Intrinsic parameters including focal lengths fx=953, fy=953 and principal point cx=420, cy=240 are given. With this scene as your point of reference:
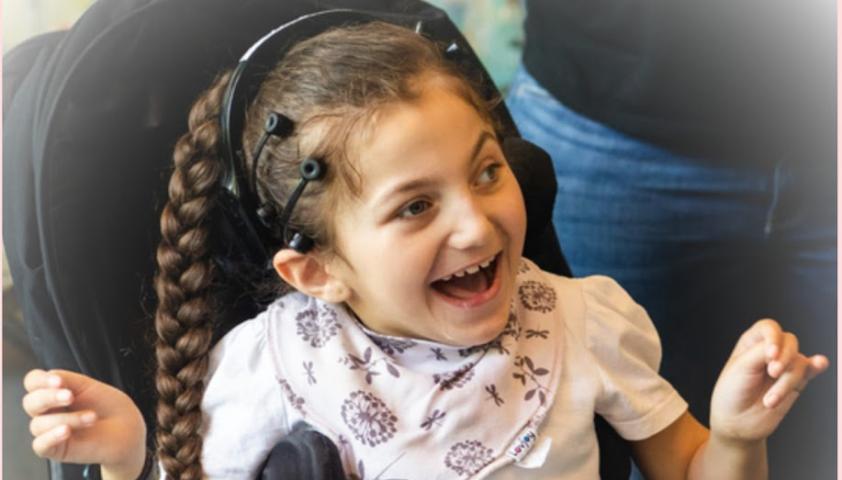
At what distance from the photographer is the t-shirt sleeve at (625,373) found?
655 millimetres

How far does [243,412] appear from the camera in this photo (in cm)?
65

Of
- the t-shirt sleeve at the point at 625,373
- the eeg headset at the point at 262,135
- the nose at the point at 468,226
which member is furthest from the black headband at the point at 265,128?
the t-shirt sleeve at the point at 625,373

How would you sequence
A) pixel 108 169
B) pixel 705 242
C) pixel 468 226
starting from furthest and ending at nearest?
1. pixel 705 242
2. pixel 108 169
3. pixel 468 226

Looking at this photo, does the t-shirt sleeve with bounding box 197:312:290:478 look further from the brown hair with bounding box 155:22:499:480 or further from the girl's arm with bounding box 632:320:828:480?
the girl's arm with bounding box 632:320:828:480

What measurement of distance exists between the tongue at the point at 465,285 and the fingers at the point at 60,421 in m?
0.24

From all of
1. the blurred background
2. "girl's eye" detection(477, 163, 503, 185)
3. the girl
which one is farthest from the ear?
the blurred background

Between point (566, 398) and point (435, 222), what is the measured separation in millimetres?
161

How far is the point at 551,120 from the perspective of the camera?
782 mm

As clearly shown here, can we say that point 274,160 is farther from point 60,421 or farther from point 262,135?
point 60,421

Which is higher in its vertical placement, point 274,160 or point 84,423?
point 274,160

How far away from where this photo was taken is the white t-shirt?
0.64 meters

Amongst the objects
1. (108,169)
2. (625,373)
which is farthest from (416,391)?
(108,169)

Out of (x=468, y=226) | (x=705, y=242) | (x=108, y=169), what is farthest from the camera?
(x=705, y=242)

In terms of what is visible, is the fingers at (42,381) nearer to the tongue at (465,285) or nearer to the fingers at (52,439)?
the fingers at (52,439)
